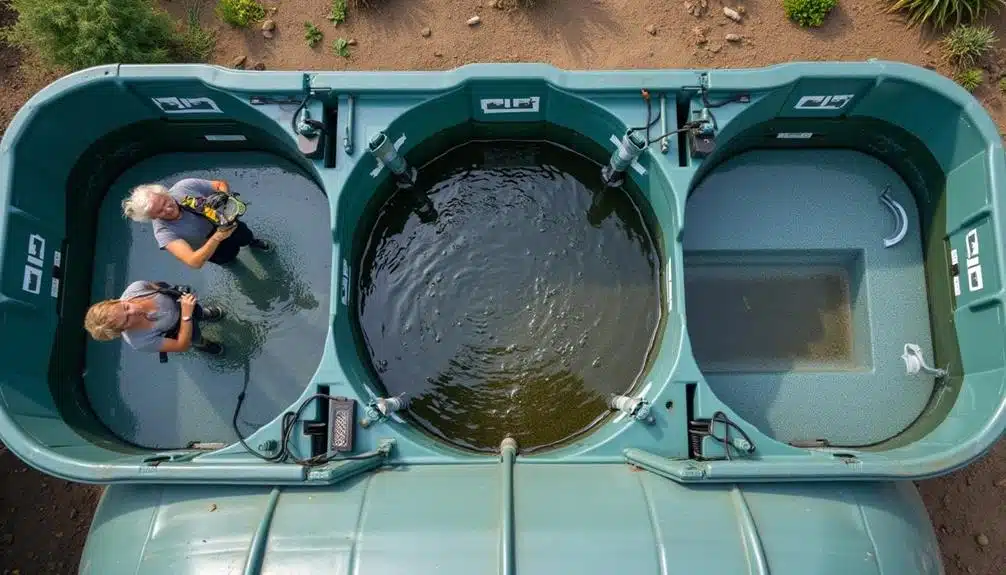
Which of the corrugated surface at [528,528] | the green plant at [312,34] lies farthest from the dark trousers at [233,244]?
the green plant at [312,34]

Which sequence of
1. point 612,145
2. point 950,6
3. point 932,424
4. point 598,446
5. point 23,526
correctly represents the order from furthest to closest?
point 950,6
point 23,526
point 612,145
point 932,424
point 598,446

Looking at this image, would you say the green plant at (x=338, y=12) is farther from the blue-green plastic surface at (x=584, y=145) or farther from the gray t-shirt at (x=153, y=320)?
the gray t-shirt at (x=153, y=320)

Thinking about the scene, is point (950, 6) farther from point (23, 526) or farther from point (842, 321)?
point (23, 526)

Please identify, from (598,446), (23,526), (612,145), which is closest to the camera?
(598,446)

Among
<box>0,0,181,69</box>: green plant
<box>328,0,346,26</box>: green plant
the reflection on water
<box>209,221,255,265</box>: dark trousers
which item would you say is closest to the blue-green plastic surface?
the reflection on water

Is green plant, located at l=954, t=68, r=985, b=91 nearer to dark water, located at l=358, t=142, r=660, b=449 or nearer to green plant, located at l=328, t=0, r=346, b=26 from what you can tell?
dark water, located at l=358, t=142, r=660, b=449

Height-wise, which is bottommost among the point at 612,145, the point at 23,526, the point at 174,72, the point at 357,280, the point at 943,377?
the point at 23,526

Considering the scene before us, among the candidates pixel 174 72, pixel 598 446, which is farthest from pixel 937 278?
pixel 174 72
